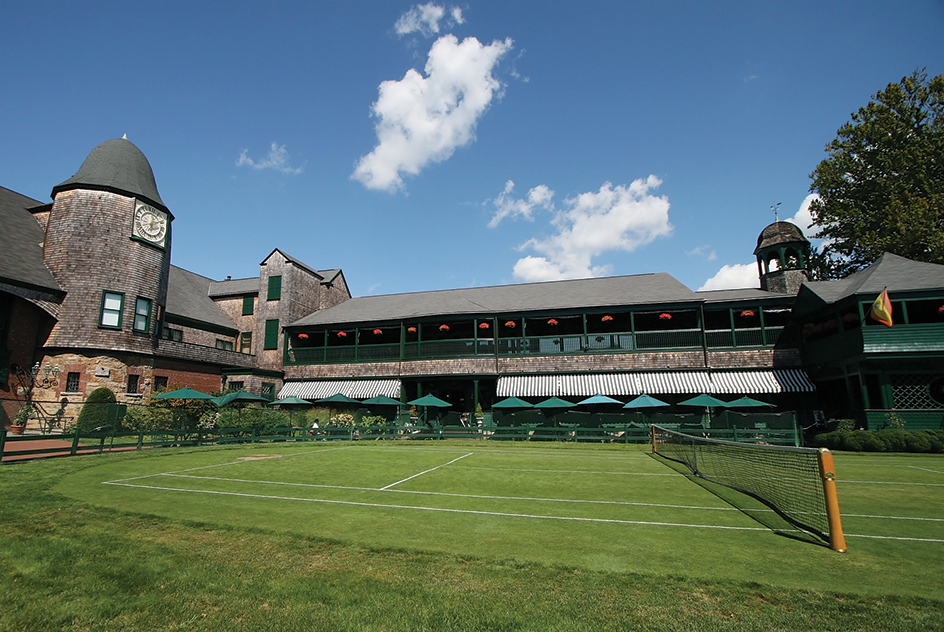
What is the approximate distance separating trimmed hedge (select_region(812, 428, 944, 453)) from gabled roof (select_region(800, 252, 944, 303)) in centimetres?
686

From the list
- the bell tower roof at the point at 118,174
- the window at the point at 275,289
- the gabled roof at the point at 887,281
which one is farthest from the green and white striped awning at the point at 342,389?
the gabled roof at the point at 887,281

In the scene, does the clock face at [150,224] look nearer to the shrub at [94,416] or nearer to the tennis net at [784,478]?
the shrub at [94,416]

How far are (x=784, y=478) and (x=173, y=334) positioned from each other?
3575 centimetres

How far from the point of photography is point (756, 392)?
28.6 meters

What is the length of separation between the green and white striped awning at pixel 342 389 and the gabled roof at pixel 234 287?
9438 millimetres

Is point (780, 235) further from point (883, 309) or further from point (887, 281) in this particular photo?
point (883, 309)

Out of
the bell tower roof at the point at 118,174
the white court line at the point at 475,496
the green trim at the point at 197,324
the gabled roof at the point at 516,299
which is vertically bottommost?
the white court line at the point at 475,496

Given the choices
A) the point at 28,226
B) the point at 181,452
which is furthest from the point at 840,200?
the point at 28,226

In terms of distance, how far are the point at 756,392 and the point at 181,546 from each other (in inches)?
1186

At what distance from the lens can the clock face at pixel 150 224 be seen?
2892 centimetres

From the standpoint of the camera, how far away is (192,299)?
38.0 metres

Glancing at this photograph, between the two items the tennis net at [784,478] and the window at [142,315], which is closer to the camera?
the tennis net at [784,478]

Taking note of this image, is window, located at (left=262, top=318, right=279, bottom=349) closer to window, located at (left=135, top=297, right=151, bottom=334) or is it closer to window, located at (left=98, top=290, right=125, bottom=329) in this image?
window, located at (left=135, top=297, right=151, bottom=334)

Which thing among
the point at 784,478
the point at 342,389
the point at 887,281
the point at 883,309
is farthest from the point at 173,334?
the point at 887,281
